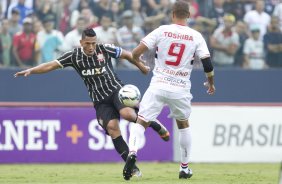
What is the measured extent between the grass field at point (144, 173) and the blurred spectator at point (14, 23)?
14.0 feet

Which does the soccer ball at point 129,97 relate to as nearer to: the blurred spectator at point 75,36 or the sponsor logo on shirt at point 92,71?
the sponsor logo on shirt at point 92,71

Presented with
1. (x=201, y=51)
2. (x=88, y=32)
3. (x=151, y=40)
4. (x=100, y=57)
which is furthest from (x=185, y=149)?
(x=88, y=32)

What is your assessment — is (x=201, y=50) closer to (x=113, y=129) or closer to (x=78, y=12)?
(x=113, y=129)

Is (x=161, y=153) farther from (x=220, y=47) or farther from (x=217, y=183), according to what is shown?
(x=217, y=183)

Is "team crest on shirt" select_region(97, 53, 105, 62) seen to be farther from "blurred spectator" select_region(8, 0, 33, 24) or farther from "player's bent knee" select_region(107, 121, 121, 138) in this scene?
"blurred spectator" select_region(8, 0, 33, 24)

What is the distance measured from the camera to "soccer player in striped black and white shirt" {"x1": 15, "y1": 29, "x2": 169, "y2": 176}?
1155 centimetres

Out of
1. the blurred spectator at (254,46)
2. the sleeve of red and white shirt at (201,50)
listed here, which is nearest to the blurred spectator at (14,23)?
the blurred spectator at (254,46)

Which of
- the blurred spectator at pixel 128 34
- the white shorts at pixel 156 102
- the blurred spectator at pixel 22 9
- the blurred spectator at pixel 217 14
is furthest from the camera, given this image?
the blurred spectator at pixel 217 14

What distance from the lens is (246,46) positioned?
19.1 metres

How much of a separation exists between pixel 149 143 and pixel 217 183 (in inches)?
Answer: 209

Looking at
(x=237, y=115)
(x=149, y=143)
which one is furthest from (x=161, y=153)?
(x=237, y=115)

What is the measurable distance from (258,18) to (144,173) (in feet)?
25.1

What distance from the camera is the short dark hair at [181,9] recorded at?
10558 mm

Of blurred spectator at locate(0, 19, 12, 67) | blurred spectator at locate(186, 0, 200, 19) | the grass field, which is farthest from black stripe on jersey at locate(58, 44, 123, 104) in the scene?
blurred spectator at locate(186, 0, 200, 19)
